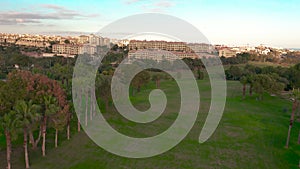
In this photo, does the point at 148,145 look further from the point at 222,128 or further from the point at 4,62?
the point at 4,62

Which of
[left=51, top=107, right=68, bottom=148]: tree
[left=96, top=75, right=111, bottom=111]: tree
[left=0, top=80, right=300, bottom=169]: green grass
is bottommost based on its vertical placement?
[left=0, top=80, right=300, bottom=169]: green grass

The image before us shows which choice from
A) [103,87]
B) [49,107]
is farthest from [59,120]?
[103,87]

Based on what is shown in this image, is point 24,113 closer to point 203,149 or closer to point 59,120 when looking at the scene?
point 59,120

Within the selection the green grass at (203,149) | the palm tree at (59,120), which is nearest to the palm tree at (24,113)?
the palm tree at (59,120)

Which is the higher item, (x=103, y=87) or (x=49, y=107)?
(x=49, y=107)

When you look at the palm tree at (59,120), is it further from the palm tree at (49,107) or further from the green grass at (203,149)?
the green grass at (203,149)

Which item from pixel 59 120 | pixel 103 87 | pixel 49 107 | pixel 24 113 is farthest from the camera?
pixel 103 87

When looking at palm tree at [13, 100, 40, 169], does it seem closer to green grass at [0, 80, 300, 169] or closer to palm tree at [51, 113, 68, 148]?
palm tree at [51, 113, 68, 148]

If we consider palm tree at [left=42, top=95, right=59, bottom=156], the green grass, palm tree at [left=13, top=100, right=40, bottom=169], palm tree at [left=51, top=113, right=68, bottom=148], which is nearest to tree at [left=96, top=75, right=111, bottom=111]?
the green grass

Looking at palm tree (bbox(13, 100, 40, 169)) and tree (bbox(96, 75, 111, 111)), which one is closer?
palm tree (bbox(13, 100, 40, 169))
